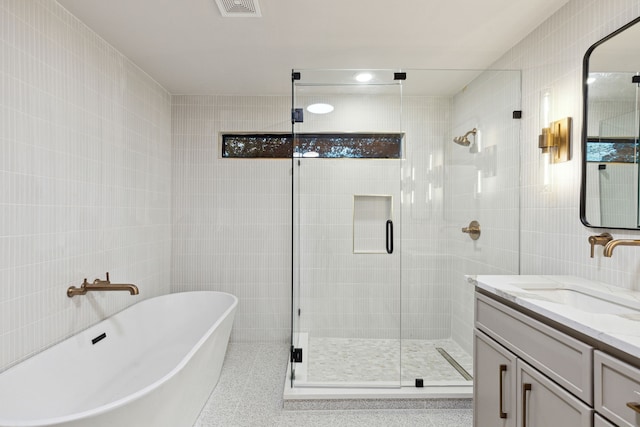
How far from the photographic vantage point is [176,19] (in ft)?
7.09

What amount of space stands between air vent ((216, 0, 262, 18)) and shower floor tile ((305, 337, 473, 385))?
91.0 inches

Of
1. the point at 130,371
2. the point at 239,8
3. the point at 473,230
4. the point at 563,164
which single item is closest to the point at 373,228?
the point at 473,230

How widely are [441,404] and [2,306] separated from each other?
2.60 meters

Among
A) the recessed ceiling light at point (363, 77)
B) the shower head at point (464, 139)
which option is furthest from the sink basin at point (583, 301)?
the recessed ceiling light at point (363, 77)

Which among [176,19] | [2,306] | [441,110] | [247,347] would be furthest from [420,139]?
[2,306]

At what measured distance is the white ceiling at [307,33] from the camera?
2023 mm

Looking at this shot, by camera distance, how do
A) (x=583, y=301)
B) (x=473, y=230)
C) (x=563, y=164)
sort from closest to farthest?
(x=583, y=301), (x=563, y=164), (x=473, y=230)

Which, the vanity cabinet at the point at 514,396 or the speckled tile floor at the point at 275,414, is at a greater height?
the vanity cabinet at the point at 514,396

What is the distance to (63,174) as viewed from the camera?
2.10m

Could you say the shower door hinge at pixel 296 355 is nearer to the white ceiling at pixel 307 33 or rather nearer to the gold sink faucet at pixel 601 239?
the gold sink faucet at pixel 601 239

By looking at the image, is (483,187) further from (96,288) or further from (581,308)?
(96,288)

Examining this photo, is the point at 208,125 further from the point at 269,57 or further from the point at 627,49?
the point at 627,49

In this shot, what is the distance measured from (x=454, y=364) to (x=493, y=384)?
1.14m

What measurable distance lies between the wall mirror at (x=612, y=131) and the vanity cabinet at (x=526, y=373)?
2.38ft
